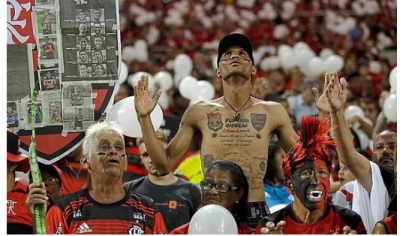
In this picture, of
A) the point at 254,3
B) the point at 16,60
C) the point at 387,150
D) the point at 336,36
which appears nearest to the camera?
the point at 16,60

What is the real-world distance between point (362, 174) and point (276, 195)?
4.50ft

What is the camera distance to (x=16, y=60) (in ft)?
17.3

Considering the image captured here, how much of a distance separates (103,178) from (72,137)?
56cm

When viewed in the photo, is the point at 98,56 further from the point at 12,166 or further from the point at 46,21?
the point at 12,166

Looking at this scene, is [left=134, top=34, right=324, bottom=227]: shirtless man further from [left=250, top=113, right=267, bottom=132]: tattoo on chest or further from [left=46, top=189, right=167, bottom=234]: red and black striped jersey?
[left=46, top=189, right=167, bottom=234]: red and black striped jersey

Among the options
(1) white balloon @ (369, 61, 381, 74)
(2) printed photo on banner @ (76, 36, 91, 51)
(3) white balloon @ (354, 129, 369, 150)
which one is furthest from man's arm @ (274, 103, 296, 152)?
(1) white balloon @ (369, 61, 381, 74)

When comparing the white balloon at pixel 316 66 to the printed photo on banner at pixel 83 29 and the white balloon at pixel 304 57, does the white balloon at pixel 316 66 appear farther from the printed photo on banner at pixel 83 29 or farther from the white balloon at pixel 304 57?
the printed photo on banner at pixel 83 29

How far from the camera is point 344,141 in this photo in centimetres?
496

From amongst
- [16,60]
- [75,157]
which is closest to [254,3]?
[75,157]

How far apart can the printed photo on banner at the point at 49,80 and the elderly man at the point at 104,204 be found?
0.46 metres

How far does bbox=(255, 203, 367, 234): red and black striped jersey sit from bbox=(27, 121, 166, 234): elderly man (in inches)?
26.3

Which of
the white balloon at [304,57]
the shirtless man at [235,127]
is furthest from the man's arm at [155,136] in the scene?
the white balloon at [304,57]

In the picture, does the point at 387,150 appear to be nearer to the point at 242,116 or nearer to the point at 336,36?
the point at 242,116

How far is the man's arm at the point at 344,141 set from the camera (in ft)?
16.3
